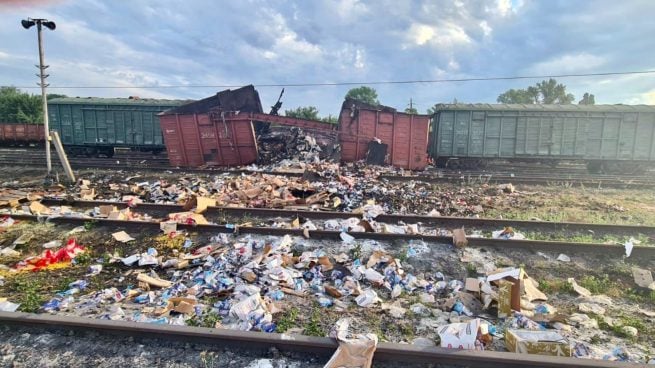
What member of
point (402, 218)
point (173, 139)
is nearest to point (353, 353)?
point (402, 218)

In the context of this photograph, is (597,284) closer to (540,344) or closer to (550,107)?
(540,344)

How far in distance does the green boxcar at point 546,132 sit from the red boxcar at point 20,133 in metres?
27.5

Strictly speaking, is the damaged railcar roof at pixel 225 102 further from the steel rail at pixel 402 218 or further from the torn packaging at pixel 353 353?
the torn packaging at pixel 353 353

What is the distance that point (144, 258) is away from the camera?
493cm

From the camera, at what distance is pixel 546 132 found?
15.8m

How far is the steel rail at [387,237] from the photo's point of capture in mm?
5250

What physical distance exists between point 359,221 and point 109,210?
504 centimetres

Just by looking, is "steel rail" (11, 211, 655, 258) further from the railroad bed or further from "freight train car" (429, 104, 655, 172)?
"freight train car" (429, 104, 655, 172)

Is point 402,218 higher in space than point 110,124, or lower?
lower

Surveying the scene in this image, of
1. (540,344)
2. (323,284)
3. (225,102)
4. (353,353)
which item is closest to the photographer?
(353,353)

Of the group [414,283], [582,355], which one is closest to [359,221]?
[414,283]

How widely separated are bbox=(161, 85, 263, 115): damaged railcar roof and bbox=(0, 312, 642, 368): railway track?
556 inches

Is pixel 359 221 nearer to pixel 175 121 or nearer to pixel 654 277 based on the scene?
pixel 654 277

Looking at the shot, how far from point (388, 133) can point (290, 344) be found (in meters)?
13.0
